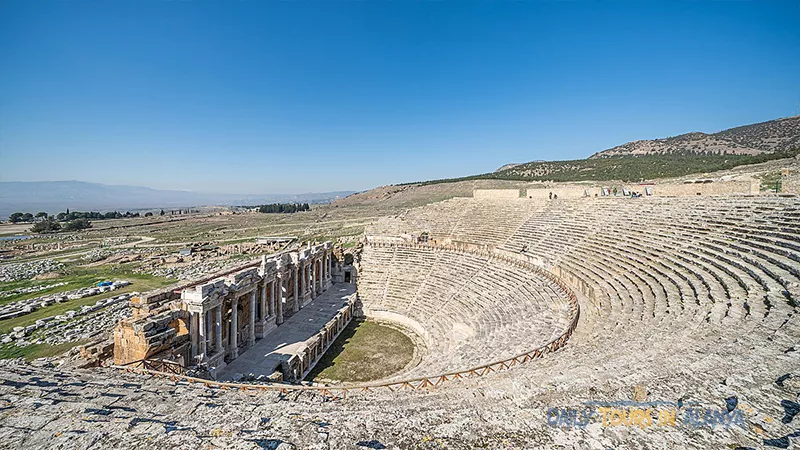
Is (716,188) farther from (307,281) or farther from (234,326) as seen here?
(234,326)

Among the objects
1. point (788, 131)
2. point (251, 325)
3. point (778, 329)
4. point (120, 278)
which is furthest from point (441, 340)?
point (788, 131)

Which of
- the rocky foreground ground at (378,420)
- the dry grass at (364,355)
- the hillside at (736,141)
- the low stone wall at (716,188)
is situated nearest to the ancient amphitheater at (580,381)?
the rocky foreground ground at (378,420)

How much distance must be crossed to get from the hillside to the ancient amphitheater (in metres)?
57.3

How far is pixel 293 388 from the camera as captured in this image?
→ 884 cm

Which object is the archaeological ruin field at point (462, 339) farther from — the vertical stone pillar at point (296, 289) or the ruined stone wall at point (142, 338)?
the vertical stone pillar at point (296, 289)

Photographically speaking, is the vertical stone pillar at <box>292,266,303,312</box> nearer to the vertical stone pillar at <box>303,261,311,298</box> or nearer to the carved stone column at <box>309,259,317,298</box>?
the vertical stone pillar at <box>303,261,311,298</box>

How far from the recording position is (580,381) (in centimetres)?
670

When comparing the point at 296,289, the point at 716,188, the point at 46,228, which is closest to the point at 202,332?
the point at 296,289

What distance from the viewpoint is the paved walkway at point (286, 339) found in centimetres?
1675

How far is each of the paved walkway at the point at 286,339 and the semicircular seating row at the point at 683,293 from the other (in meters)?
12.7

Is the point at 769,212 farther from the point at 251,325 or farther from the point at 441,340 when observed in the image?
the point at 251,325

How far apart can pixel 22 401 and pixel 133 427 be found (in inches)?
119

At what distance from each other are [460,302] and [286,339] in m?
10.3

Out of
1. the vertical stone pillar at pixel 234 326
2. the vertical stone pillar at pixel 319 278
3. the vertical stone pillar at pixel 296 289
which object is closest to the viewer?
the vertical stone pillar at pixel 234 326
